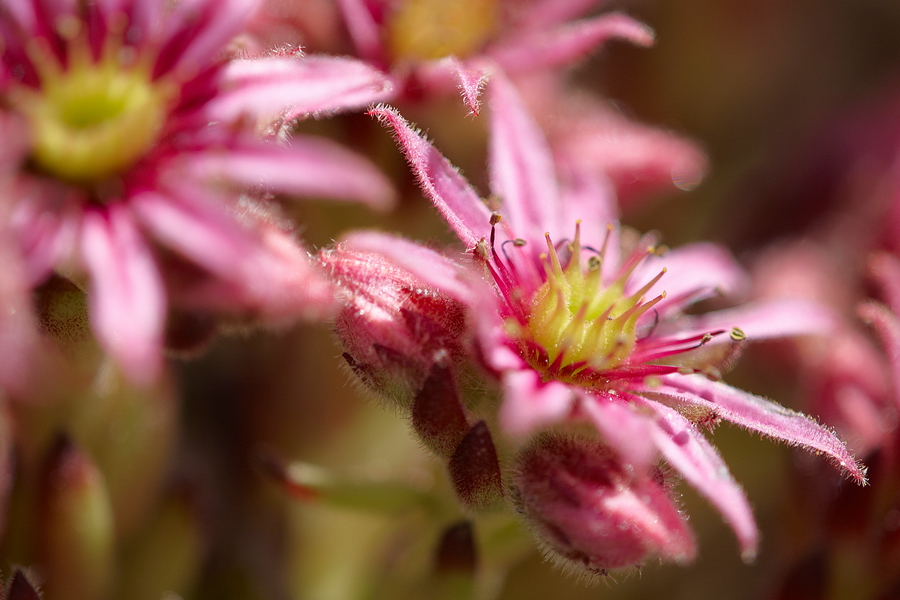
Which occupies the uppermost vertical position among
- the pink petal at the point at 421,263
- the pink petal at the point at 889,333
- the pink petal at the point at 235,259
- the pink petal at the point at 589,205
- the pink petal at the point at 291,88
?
the pink petal at the point at 291,88

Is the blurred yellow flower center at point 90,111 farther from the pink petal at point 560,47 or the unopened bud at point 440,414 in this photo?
the pink petal at point 560,47

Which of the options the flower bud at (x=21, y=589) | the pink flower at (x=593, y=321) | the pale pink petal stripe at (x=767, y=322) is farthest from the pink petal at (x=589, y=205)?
the flower bud at (x=21, y=589)

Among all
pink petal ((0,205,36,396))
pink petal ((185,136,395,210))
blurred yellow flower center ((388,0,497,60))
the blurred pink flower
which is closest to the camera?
pink petal ((0,205,36,396))

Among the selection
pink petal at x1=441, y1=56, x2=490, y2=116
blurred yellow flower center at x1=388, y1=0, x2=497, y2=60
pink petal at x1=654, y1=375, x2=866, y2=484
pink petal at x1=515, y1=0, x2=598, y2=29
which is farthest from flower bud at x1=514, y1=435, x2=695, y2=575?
pink petal at x1=515, y1=0, x2=598, y2=29

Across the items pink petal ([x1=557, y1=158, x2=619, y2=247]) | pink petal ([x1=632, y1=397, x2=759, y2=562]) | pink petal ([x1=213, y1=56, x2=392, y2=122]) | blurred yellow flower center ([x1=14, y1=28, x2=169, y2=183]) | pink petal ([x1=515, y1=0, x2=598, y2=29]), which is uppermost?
blurred yellow flower center ([x1=14, y1=28, x2=169, y2=183])

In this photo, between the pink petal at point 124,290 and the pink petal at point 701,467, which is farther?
the pink petal at point 701,467

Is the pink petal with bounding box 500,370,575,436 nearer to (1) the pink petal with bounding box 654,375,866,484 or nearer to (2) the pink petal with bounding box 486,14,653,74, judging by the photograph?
(1) the pink petal with bounding box 654,375,866,484
